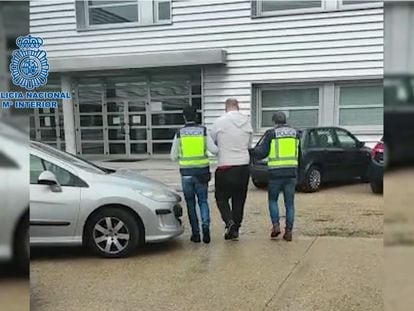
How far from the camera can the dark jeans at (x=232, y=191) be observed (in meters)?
4.96

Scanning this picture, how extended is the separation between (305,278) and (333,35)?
2028mm

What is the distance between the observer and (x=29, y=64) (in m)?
3.20

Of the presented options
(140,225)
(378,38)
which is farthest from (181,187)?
(378,38)

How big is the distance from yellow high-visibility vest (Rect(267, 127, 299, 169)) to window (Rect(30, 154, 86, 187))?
73.8 inches

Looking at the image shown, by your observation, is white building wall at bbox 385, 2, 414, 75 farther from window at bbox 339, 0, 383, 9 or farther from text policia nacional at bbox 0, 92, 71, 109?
text policia nacional at bbox 0, 92, 71, 109

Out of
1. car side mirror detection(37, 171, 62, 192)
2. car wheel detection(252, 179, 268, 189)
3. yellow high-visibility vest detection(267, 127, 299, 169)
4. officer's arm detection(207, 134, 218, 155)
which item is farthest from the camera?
car wheel detection(252, 179, 268, 189)

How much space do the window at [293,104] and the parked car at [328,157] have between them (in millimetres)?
143

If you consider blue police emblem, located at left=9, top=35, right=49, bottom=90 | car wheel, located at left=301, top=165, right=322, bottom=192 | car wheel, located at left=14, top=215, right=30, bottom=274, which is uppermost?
blue police emblem, located at left=9, top=35, right=49, bottom=90

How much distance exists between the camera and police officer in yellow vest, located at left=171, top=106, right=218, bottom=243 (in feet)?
14.3

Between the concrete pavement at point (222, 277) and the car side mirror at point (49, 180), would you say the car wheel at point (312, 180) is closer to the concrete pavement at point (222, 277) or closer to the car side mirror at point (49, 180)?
the concrete pavement at point (222, 277)

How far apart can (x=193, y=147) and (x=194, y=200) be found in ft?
2.77

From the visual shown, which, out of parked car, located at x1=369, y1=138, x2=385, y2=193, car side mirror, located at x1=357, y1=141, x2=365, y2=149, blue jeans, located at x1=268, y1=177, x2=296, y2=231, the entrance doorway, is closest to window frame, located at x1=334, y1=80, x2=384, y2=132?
car side mirror, located at x1=357, y1=141, x2=365, y2=149

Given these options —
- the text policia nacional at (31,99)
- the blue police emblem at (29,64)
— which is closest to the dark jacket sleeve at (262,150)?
the text policia nacional at (31,99)

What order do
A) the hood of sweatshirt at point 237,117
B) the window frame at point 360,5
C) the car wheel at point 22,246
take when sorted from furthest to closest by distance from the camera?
the hood of sweatshirt at point 237,117 < the window frame at point 360,5 < the car wheel at point 22,246
